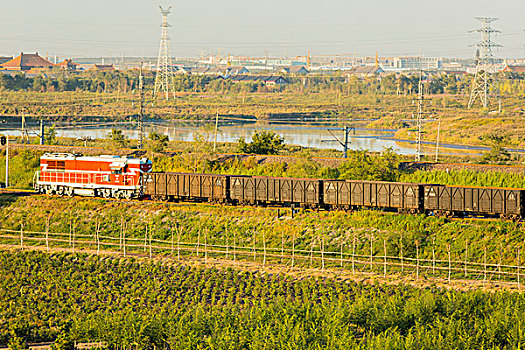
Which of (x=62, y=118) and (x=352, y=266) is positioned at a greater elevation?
(x=62, y=118)

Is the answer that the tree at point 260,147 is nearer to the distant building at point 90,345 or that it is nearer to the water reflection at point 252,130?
the water reflection at point 252,130

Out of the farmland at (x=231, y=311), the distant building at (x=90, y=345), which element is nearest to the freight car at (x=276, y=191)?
the farmland at (x=231, y=311)

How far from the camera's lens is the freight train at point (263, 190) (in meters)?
51.8

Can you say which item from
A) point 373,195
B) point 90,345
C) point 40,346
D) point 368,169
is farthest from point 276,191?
point 40,346

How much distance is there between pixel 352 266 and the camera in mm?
47406

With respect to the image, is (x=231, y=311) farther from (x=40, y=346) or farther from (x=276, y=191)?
(x=276, y=191)

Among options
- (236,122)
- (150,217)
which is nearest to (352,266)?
(150,217)

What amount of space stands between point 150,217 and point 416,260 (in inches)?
886

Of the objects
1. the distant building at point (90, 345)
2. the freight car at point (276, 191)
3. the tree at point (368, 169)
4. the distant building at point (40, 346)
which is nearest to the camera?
the distant building at point (90, 345)

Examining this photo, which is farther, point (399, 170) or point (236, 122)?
point (236, 122)

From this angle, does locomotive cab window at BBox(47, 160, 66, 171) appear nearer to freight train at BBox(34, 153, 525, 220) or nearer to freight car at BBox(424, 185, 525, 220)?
freight train at BBox(34, 153, 525, 220)

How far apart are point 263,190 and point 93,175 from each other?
628 inches

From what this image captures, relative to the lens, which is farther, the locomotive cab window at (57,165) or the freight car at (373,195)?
the locomotive cab window at (57,165)

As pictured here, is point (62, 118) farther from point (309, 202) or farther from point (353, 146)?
point (309, 202)
